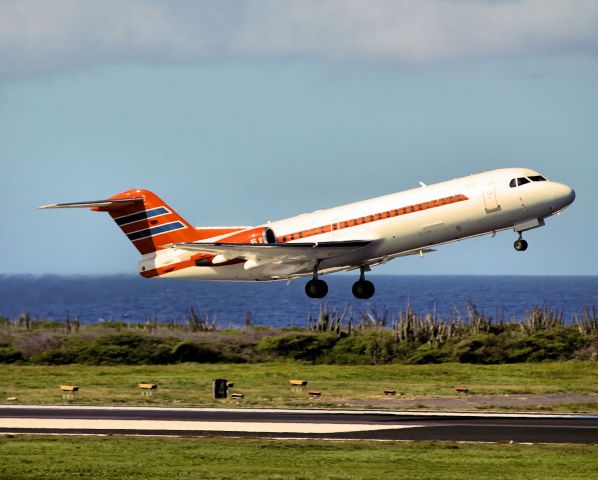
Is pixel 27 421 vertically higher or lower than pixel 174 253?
lower

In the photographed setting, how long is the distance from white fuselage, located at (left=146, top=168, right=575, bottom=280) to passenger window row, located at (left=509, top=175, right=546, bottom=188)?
0.33ft

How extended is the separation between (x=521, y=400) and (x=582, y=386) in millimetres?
4854

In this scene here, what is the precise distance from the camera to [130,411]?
46.7 metres

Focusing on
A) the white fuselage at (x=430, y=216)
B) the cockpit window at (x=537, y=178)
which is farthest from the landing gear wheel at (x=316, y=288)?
the cockpit window at (x=537, y=178)

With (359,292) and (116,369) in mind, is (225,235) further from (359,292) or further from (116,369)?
(116,369)

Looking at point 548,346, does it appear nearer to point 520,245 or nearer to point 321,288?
point 321,288

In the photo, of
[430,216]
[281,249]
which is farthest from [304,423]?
[430,216]

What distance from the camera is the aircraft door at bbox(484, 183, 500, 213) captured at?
4278cm

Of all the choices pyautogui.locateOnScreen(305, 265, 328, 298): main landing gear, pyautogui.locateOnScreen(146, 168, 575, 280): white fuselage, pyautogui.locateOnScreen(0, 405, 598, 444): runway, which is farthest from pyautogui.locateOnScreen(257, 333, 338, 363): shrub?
pyautogui.locateOnScreen(146, 168, 575, 280): white fuselage

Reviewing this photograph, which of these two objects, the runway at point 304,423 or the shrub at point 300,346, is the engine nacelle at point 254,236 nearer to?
the runway at point 304,423

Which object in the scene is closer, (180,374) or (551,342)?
(180,374)

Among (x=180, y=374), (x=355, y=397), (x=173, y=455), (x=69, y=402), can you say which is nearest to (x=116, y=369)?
(x=180, y=374)

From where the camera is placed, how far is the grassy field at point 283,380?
168 ft

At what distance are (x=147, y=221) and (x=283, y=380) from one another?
10.6 m
